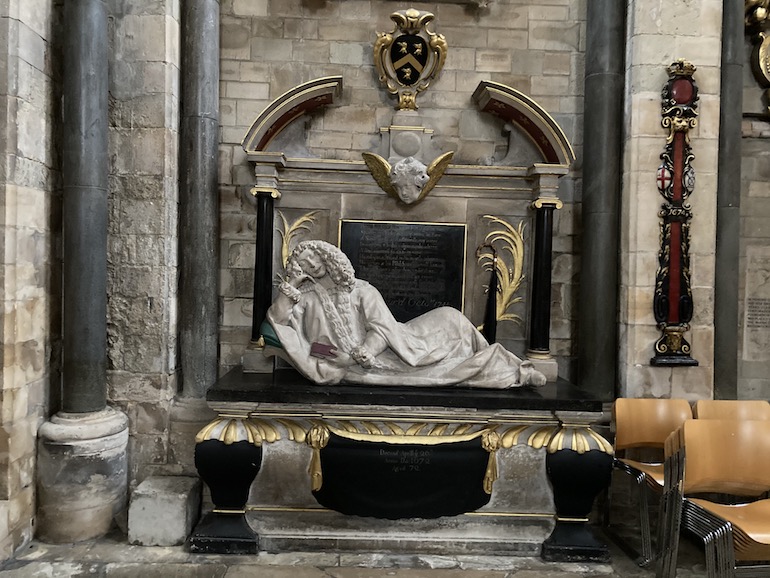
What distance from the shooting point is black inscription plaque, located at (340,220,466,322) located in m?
4.35

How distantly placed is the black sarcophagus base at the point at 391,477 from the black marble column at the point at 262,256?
1116 millimetres

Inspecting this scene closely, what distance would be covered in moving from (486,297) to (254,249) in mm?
1746

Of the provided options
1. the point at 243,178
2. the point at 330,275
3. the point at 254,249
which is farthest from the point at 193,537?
the point at 243,178

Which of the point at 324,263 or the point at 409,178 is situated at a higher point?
the point at 409,178

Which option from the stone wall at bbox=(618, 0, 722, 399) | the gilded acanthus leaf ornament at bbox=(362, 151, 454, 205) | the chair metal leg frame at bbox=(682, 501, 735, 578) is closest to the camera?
the chair metal leg frame at bbox=(682, 501, 735, 578)

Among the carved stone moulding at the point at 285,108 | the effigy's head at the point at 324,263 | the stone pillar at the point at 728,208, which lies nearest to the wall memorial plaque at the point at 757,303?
the stone pillar at the point at 728,208

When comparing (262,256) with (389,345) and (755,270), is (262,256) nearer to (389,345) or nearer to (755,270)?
(389,345)

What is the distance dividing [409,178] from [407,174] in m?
0.03

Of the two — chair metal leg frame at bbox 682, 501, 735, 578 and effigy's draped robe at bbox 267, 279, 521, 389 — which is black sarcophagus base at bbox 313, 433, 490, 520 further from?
chair metal leg frame at bbox 682, 501, 735, 578

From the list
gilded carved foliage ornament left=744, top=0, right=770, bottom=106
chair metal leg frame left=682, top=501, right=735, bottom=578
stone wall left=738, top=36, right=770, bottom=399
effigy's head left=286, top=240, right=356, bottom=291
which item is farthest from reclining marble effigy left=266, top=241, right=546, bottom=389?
gilded carved foliage ornament left=744, top=0, right=770, bottom=106

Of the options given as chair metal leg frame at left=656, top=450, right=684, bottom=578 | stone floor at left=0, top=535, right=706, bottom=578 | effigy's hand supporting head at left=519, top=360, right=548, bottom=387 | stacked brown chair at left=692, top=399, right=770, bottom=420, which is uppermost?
effigy's hand supporting head at left=519, top=360, right=548, bottom=387

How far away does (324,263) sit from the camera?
12.4 ft

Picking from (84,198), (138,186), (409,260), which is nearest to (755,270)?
(409,260)

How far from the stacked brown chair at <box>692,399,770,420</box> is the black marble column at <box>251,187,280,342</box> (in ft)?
9.39
